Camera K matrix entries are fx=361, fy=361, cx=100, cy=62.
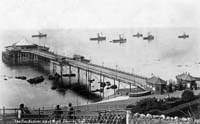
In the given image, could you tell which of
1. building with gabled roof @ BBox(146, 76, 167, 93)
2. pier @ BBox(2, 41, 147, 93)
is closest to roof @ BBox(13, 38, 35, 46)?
pier @ BBox(2, 41, 147, 93)

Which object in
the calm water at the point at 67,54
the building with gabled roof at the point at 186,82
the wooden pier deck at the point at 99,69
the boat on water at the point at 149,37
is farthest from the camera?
the boat on water at the point at 149,37

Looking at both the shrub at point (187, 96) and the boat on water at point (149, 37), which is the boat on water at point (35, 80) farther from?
the boat on water at point (149, 37)

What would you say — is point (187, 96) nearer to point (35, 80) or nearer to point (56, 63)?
point (35, 80)

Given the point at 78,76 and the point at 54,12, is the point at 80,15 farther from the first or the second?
the point at 78,76


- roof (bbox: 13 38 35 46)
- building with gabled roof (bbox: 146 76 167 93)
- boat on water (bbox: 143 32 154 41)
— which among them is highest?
boat on water (bbox: 143 32 154 41)

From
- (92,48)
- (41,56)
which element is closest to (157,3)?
(41,56)

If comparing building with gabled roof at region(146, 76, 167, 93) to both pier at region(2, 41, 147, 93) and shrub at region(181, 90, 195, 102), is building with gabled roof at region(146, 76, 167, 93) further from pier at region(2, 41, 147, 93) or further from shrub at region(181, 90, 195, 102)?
pier at region(2, 41, 147, 93)

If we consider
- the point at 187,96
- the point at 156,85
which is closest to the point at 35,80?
the point at 156,85

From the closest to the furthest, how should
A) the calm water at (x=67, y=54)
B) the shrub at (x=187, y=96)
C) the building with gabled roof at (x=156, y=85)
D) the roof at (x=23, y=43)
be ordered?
the shrub at (x=187, y=96), the building with gabled roof at (x=156, y=85), the calm water at (x=67, y=54), the roof at (x=23, y=43)

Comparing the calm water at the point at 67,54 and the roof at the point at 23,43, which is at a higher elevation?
the roof at the point at 23,43

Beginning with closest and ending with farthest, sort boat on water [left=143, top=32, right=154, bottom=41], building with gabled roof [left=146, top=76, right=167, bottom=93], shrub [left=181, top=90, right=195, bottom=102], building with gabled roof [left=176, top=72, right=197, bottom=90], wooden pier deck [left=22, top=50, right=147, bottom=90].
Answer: shrub [left=181, top=90, right=195, bottom=102], building with gabled roof [left=146, top=76, right=167, bottom=93], building with gabled roof [left=176, top=72, right=197, bottom=90], wooden pier deck [left=22, top=50, right=147, bottom=90], boat on water [left=143, top=32, right=154, bottom=41]

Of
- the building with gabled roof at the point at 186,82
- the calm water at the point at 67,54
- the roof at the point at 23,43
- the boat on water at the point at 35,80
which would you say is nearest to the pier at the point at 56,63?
the roof at the point at 23,43
